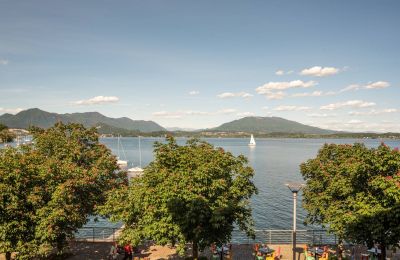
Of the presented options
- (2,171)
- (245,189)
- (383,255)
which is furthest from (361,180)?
(2,171)

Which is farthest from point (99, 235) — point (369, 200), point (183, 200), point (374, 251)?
point (369, 200)

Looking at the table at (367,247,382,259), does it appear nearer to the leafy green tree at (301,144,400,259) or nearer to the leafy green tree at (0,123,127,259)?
the leafy green tree at (301,144,400,259)

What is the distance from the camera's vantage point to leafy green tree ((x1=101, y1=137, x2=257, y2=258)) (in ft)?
57.2

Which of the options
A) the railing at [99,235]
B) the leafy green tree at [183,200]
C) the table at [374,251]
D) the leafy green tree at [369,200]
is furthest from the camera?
the railing at [99,235]

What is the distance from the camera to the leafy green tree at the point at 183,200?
17422 mm

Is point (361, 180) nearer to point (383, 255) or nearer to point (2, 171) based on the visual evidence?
point (383, 255)

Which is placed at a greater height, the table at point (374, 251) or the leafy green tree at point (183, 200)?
the leafy green tree at point (183, 200)

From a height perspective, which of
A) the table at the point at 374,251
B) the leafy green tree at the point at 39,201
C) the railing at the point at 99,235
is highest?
the leafy green tree at the point at 39,201

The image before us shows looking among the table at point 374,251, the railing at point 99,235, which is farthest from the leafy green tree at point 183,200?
the table at point 374,251

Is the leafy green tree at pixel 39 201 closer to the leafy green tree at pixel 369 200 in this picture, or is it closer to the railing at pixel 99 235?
the railing at pixel 99 235

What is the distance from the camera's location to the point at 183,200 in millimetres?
17625

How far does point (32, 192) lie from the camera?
19.1m

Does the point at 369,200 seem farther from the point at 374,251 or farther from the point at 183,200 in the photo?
the point at 183,200

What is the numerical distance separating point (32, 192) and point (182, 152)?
882 cm
